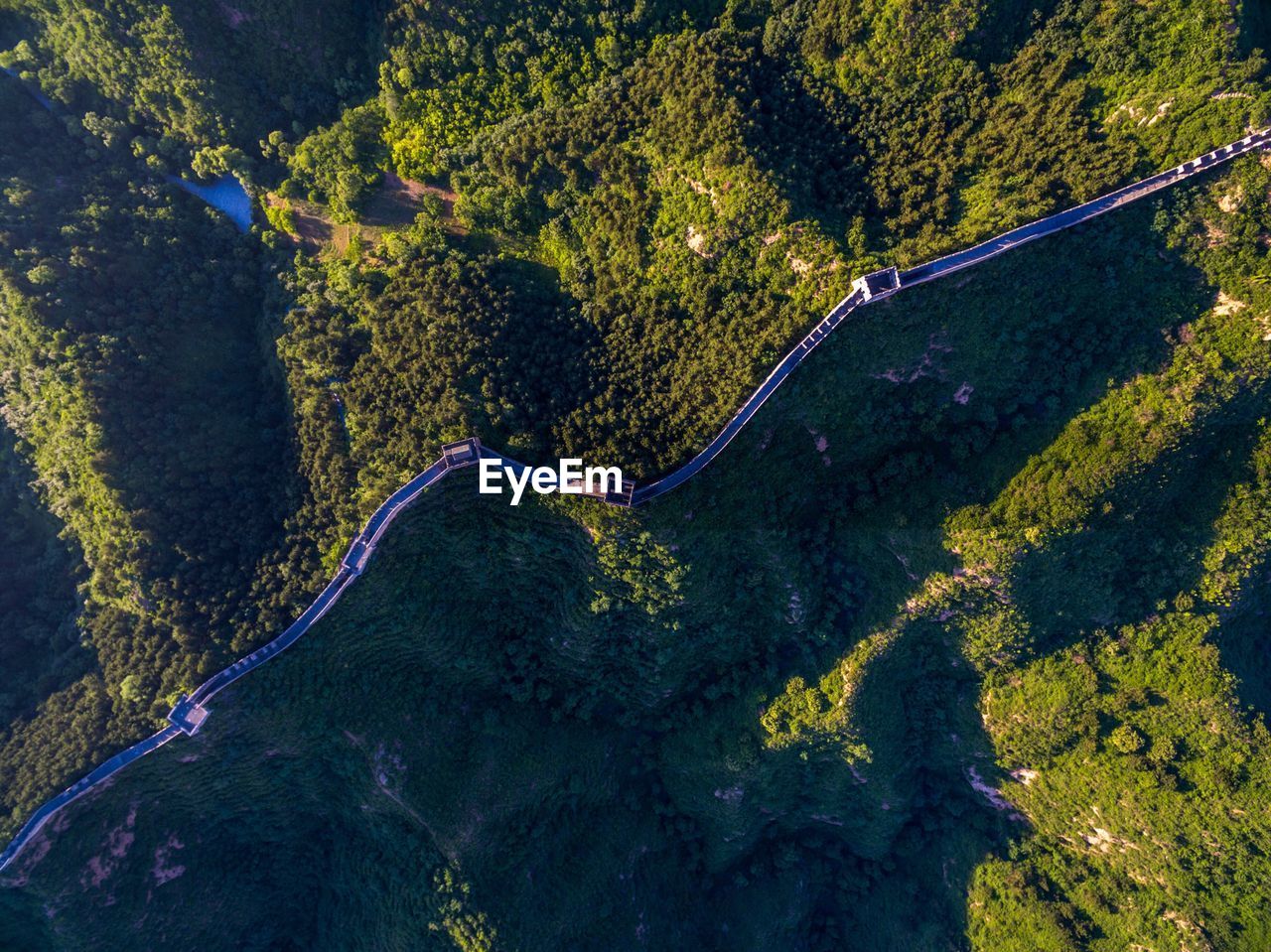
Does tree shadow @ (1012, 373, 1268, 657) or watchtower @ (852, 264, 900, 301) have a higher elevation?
watchtower @ (852, 264, 900, 301)

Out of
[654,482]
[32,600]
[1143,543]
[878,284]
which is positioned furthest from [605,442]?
[32,600]

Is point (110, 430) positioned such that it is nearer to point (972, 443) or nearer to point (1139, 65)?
point (972, 443)

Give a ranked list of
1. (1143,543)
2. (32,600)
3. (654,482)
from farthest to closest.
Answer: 1. (32,600)
2. (1143,543)
3. (654,482)

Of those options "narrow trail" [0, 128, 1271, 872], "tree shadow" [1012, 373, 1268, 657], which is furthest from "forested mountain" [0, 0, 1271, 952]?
"narrow trail" [0, 128, 1271, 872]

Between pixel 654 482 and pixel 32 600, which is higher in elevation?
pixel 654 482

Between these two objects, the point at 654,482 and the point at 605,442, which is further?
the point at 654,482

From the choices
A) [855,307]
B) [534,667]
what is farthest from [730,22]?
[534,667]

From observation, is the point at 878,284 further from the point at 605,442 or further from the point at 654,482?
the point at 605,442

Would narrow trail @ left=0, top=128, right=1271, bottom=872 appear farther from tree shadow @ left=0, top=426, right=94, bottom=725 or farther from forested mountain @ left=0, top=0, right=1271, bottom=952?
tree shadow @ left=0, top=426, right=94, bottom=725
